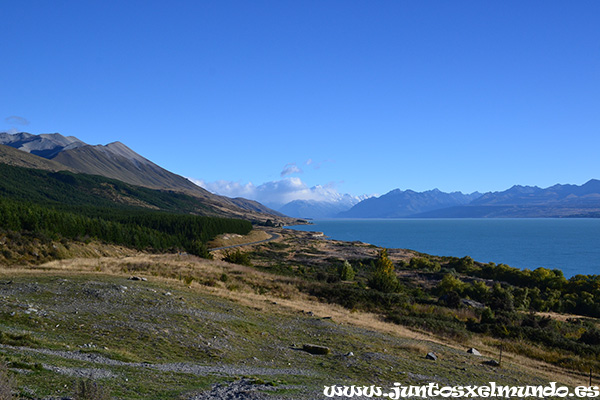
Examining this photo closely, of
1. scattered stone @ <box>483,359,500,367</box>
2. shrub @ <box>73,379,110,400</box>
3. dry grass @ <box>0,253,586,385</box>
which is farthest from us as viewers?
dry grass @ <box>0,253,586,385</box>

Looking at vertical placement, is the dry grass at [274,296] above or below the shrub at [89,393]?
below

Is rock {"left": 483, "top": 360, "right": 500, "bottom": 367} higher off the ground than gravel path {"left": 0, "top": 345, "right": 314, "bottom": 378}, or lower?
lower

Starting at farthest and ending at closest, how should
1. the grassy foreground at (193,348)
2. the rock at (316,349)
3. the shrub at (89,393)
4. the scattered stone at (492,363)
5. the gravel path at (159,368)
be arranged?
1. the scattered stone at (492,363)
2. the rock at (316,349)
3. the grassy foreground at (193,348)
4. the gravel path at (159,368)
5. the shrub at (89,393)

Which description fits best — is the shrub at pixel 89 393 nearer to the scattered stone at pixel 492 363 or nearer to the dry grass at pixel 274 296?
the dry grass at pixel 274 296

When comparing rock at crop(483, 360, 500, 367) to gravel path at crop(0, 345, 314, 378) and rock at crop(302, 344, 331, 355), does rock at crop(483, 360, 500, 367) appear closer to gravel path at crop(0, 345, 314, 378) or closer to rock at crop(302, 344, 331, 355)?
rock at crop(302, 344, 331, 355)

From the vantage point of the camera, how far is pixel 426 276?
229ft

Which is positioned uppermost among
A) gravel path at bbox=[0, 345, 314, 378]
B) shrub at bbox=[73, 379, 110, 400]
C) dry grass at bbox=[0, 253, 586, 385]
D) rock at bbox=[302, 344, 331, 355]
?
shrub at bbox=[73, 379, 110, 400]

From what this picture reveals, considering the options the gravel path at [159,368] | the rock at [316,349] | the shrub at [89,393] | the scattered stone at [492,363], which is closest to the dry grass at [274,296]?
the scattered stone at [492,363]

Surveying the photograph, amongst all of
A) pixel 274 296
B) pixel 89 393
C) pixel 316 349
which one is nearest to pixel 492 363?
pixel 316 349

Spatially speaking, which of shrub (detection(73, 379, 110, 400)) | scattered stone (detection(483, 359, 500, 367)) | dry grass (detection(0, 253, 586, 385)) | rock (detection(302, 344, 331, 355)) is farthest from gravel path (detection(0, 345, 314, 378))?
scattered stone (detection(483, 359, 500, 367))

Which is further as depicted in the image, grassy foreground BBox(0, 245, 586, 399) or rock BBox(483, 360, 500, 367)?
rock BBox(483, 360, 500, 367)

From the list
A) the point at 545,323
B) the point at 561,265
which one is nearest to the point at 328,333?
the point at 545,323

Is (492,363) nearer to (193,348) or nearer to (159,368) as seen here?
(193,348)

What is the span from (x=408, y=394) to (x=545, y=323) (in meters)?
27.4
